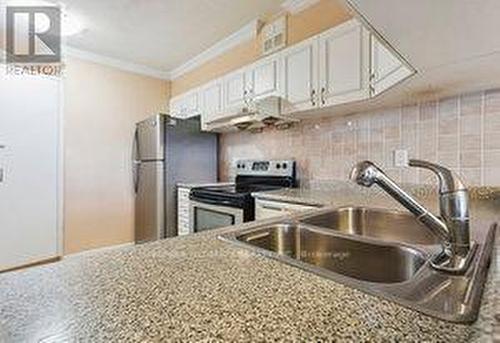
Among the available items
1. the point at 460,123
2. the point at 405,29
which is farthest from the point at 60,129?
the point at 460,123

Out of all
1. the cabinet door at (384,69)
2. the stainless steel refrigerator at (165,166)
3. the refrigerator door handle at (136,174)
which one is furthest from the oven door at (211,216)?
the cabinet door at (384,69)

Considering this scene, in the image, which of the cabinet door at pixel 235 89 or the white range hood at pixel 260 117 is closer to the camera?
the white range hood at pixel 260 117

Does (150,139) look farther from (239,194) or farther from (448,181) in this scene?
(448,181)

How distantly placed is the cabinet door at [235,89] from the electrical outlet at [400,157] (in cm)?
140

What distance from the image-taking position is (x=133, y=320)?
40 cm

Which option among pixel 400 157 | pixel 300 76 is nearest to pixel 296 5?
pixel 300 76

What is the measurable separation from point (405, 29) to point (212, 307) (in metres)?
1.08

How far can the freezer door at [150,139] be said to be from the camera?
303 cm

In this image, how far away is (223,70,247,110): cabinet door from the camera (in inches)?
109

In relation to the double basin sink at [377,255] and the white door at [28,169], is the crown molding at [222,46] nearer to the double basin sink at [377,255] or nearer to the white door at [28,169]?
the white door at [28,169]

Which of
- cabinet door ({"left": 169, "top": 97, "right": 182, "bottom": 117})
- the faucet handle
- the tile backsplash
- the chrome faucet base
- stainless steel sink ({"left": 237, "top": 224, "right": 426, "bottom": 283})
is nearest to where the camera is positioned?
the chrome faucet base

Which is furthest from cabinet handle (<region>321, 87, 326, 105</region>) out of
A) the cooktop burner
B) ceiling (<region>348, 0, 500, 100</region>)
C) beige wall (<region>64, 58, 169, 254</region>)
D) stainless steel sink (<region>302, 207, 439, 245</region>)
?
beige wall (<region>64, 58, 169, 254</region>)

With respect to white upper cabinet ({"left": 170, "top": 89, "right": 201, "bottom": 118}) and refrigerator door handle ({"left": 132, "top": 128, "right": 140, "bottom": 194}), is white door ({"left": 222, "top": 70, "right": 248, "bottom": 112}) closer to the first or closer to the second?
white upper cabinet ({"left": 170, "top": 89, "right": 201, "bottom": 118})

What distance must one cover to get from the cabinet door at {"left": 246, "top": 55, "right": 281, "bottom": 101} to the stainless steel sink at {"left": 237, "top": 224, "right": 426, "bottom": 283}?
5.21 ft
